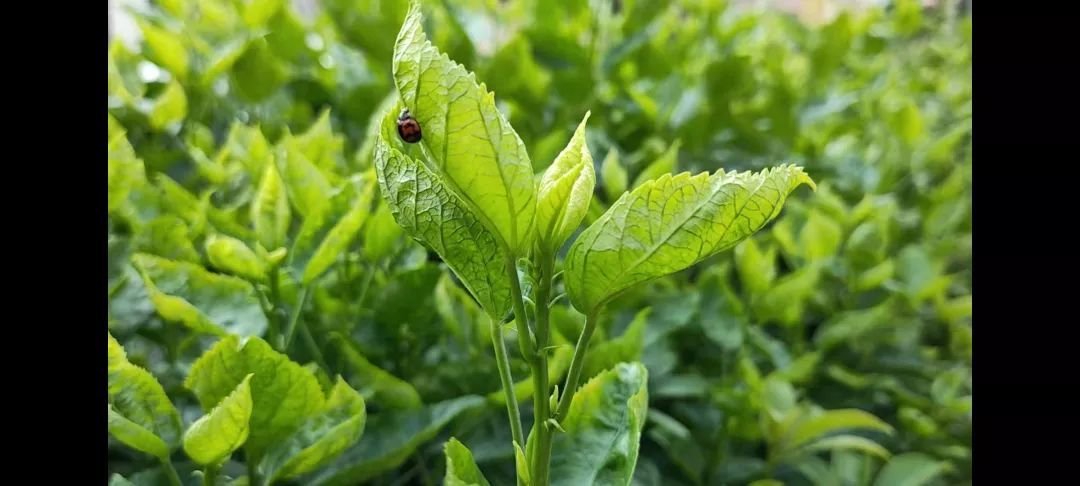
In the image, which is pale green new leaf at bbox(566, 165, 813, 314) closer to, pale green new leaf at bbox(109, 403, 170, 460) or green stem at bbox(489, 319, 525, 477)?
green stem at bbox(489, 319, 525, 477)

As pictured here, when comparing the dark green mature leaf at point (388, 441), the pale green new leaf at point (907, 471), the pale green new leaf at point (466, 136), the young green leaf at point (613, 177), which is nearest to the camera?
the pale green new leaf at point (466, 136)

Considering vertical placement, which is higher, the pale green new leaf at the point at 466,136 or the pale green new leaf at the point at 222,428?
the pale green new leaf at the point at 466,136

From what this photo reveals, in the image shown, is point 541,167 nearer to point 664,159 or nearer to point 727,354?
point 664,159

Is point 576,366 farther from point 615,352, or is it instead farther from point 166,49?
point 166,49

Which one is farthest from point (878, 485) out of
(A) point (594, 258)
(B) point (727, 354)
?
(A) point (594, 258)

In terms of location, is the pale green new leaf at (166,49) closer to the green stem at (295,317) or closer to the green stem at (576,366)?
the green stem at (295,317)

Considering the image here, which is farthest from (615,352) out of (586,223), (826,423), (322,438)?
(826,423)

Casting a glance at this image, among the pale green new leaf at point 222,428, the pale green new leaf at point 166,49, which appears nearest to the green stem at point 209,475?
the pale green new leaf at point 222,428

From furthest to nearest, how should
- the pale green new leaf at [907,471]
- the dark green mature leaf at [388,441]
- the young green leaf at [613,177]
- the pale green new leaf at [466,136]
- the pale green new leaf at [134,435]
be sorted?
the pale green new leaf at [907,471], the young green leaf at [613,177], the dark green mature leaf at [388,441], the pale green new leaf at [134,435], the pale green new leaf at [466,136]

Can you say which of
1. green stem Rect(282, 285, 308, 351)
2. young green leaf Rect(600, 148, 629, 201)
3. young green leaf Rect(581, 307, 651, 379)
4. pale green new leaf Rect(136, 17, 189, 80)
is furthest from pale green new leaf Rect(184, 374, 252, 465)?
pale green new leaf Rect(136, 17, 189, 80)
